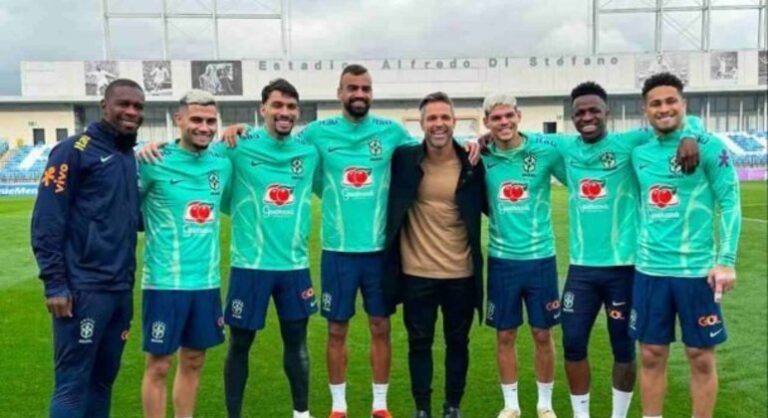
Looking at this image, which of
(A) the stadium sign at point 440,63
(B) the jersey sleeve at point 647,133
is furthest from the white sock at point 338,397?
(A) the stadium sign at point 440,63

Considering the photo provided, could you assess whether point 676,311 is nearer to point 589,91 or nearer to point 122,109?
point 589,91

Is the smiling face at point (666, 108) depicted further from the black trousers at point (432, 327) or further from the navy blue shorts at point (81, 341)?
the navy blue shorts at point (81, 341)

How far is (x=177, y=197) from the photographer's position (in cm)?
427

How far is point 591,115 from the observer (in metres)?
4.64

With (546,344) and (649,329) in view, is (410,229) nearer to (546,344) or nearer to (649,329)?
(546,344)

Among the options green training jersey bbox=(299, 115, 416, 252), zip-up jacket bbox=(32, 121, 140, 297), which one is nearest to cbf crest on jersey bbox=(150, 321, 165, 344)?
zip-up jacket bbox=(32, 121, 140, 297)

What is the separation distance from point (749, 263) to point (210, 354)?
8902 millimetres

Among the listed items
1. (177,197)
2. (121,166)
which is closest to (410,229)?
(177,197)

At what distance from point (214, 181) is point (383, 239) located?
1256 mm

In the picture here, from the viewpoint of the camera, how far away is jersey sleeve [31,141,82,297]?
371 cm

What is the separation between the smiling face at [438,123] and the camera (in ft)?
15.5

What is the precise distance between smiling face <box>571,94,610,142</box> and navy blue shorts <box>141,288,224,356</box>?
2605 mm

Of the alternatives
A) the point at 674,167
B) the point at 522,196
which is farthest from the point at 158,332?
the point at 674,167

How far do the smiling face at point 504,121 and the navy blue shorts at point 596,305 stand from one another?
997 mm
